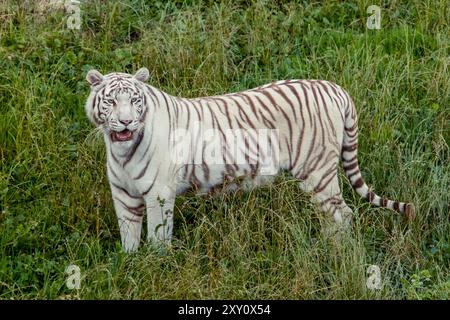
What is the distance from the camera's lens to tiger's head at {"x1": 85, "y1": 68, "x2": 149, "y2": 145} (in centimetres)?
573

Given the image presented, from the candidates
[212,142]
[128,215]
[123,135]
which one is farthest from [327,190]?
[123,135]

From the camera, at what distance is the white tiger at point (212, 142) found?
19.1 ft

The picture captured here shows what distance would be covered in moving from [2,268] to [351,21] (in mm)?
3610

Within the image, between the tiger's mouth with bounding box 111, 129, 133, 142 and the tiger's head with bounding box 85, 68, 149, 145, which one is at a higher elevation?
the tiger's head with bounding box 85, 68, 149, 145

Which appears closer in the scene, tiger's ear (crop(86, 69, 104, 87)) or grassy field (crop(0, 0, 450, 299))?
grassy field (crop(0, 0, 450, 299))

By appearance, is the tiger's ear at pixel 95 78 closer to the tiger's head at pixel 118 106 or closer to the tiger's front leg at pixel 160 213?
the tiger's head at pixel 118 106

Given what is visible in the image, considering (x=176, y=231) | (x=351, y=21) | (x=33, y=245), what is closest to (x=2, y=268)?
(x=33, y=245)

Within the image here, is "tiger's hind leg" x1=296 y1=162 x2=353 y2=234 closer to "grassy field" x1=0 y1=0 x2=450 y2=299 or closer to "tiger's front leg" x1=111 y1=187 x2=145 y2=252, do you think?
"grassy field" x1=0 y1=0 x2=450 y2=299

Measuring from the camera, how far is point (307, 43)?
7824 mm

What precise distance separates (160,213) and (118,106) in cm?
63

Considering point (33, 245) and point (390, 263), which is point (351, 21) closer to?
point (390, 263)

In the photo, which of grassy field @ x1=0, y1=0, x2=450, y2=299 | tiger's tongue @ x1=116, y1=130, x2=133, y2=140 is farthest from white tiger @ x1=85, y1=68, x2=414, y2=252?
Answer: grassy field @ x1=0, y1=0, x2=450, y2=299

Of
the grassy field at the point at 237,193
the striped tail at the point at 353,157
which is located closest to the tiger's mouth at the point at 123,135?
the grassy field at the point at 237,193

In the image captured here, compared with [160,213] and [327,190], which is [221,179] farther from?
[327,190]
